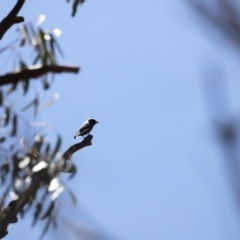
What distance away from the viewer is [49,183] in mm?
3645

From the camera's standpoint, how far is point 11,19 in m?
4.18

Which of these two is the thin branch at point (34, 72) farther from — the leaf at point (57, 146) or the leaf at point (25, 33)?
the leaf at point (25, 33)

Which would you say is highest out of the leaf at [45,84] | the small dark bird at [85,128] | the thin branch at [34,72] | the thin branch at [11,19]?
the thin branch at [11,19]

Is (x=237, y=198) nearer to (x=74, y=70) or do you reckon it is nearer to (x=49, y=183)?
(x=74, y=70)

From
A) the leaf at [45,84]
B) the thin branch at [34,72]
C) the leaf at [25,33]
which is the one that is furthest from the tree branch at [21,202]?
the thin branch at [34,72]

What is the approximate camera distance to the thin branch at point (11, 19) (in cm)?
413

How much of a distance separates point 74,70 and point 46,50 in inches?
71.4

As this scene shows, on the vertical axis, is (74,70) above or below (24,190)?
above

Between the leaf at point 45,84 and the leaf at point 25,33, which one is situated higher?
the leaf at point 25,33

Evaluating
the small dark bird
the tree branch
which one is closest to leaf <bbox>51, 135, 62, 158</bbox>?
the tree branch

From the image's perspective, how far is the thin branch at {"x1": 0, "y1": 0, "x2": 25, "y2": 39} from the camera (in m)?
4.13

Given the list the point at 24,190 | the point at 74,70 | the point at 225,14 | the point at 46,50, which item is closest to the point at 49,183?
the point at 24,190

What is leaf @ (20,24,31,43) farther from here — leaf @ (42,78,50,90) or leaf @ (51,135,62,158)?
leaf @ (51,135,62,158)

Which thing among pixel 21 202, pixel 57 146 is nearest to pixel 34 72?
pixel 21 202
